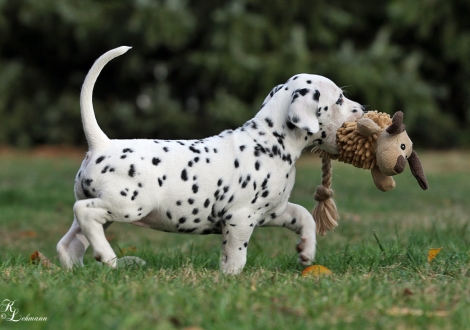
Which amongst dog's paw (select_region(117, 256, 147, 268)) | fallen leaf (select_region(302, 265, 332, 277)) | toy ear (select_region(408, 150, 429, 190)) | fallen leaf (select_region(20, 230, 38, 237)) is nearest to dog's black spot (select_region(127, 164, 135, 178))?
dog's paw (select_region(117, 256, 147, 268))

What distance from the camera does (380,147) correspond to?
4164 millimetres

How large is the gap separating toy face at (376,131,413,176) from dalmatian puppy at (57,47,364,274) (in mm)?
330

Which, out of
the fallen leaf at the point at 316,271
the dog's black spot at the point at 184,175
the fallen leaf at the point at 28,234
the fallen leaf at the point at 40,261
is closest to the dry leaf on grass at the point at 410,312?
the fallen leaf at the point at 316,271

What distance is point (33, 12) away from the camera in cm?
1612

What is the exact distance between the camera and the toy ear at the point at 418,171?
13.9 feet

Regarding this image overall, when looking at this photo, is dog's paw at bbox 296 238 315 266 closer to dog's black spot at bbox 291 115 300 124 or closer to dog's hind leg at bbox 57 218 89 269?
dog's black spot at bbox 291 115 300 124

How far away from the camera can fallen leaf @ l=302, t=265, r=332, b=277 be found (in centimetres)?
390

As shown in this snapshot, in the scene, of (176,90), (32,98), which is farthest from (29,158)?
(176,90)

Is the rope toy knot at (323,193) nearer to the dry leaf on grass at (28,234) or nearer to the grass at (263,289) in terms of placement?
the grass at (263,289)

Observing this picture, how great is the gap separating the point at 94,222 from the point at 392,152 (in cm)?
175

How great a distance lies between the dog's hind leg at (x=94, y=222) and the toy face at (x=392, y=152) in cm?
163

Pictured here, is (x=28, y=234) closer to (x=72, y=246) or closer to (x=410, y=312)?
(x=72, y=246)

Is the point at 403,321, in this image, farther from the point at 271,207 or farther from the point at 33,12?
the point at 33,12

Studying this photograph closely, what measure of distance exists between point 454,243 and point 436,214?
261 centimetres
